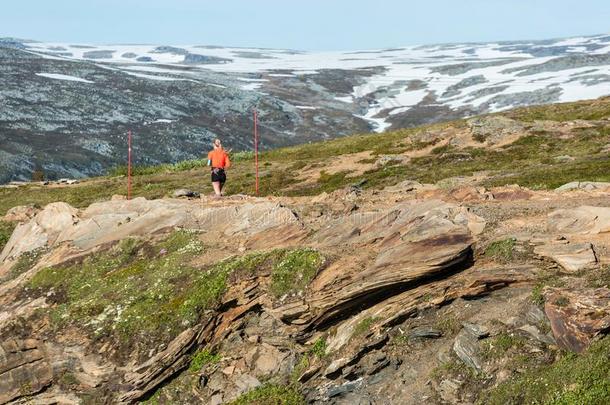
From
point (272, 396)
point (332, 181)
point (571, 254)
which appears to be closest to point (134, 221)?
point (272, 396)

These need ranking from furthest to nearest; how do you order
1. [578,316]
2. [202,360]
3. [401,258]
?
[202,360]
[401,258]
[578,316]

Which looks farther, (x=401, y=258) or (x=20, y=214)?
(x=20, y=214)

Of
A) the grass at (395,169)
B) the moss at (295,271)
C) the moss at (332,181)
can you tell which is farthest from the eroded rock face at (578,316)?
the moss at (332,181)

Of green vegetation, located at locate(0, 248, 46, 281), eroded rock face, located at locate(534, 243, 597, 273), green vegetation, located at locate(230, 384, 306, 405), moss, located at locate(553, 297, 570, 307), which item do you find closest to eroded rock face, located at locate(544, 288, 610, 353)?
moss, located at locate(553, 297, 570, 307)

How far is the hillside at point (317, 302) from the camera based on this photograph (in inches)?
599

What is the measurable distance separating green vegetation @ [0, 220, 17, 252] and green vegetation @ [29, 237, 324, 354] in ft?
39.2

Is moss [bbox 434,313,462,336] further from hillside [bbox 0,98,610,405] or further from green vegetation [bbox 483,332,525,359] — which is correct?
green vegetation [bbox 483,332,525,359]

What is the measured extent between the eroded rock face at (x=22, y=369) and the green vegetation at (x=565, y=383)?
12940mm

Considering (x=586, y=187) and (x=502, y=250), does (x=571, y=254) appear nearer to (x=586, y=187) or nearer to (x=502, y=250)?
(x=502, y=250)

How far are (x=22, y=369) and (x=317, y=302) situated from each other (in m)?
9.24

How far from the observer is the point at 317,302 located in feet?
59.7

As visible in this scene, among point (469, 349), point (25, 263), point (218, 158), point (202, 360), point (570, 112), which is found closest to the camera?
point (469, 349)

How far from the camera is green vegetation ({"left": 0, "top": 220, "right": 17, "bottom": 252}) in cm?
3294

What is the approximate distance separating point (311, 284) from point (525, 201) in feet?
28.0
